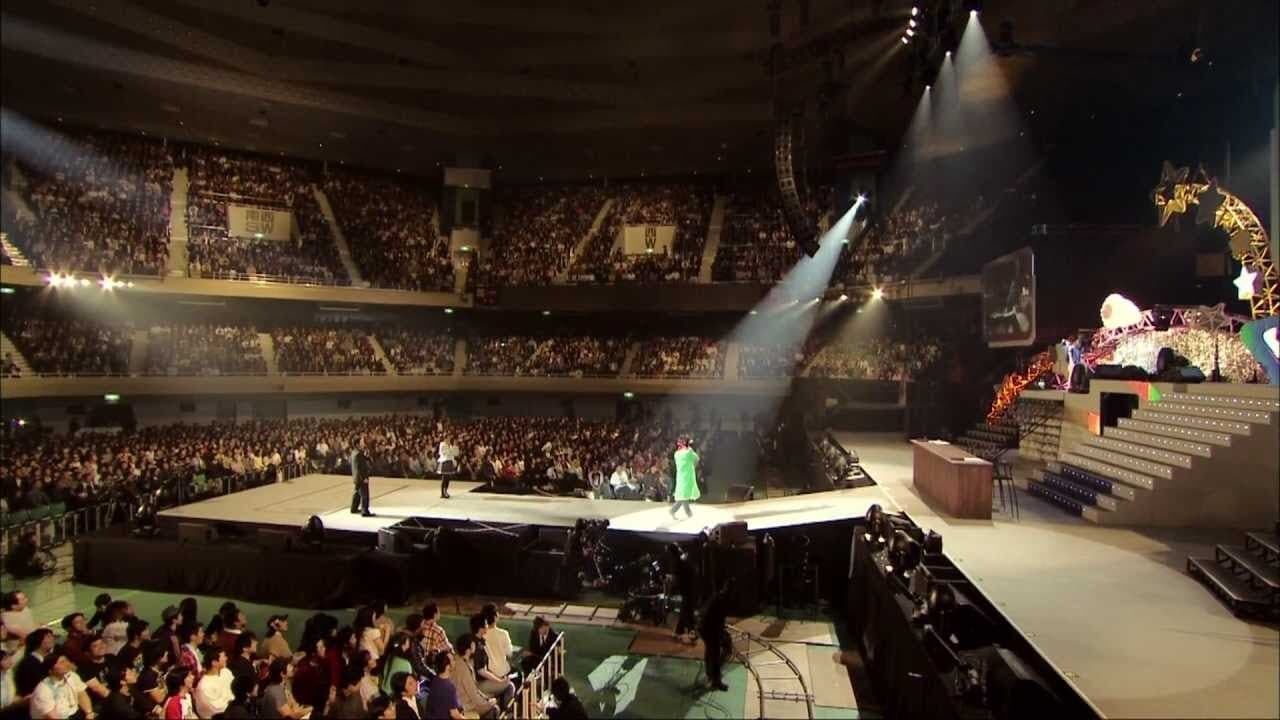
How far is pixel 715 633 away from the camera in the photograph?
24.3 feet

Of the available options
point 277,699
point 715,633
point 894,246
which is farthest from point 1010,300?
point 277,699

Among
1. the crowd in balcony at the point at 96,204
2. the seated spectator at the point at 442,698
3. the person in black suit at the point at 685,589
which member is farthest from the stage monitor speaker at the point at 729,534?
the crowd in balcony at the point at 96,204

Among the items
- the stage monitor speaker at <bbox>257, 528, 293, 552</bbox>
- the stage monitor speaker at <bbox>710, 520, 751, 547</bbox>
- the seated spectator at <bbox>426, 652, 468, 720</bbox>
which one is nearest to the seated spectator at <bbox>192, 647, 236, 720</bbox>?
the seated spectator at <bbox>426, 652, 468, 720</bbox>

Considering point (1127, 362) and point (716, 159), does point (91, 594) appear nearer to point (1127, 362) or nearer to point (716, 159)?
point (1127, 362)

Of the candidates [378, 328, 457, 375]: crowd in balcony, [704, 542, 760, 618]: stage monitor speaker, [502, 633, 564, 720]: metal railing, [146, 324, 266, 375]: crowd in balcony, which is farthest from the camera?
[378, 328, 457, 375]: crowd in balcony

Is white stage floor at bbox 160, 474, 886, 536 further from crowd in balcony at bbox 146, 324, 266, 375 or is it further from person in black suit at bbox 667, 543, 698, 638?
crowd in balcony at bbox 146, 324, 266, 375

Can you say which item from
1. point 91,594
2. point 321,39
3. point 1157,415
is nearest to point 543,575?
point 91,594

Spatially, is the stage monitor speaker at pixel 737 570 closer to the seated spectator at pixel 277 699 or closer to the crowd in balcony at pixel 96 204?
the seated spectator at pixel 277 699

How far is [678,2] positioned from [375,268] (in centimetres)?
1378

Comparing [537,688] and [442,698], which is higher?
[442,698]

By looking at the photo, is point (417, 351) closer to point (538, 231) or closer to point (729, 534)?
point (538, 231)

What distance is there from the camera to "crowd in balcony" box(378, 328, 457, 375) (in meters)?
24.7

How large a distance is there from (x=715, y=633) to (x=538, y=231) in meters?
22.5

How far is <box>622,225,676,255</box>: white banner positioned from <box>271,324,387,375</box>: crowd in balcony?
10430 millimetres
